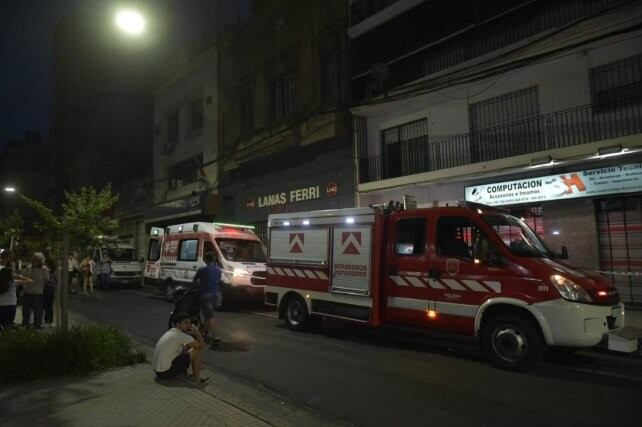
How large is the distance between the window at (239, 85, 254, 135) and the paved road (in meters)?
16.5

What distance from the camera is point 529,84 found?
46.8 feet

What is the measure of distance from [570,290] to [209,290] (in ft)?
20.0

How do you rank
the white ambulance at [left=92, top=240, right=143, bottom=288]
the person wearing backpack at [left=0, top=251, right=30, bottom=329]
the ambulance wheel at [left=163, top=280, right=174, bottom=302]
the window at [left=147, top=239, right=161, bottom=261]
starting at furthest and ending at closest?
the white ambulance at [left=92, top=240, right=143, bottom=288] → the window at [left=147, top=239, right=161, bottom=261] → the ambulance wheel at [left=163, top=280, right=174, bottom=302] → the person wearing backpack at [left=0, top=251, right=30, bottom=329]

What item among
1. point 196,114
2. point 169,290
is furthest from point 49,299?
point 196,114

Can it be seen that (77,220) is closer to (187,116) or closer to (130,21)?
(130,21)

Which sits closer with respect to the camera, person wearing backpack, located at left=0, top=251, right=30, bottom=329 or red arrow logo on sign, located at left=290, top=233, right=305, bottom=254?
person wearing backpack, located at left=0, top=251, right=30, bottom=329

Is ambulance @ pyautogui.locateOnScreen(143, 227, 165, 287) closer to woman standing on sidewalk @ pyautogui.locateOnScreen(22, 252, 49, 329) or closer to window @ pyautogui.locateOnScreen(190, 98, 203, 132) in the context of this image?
woman standing on sidewalk @ pyautogui.locateOnScreen(22, 252, 49, 329)

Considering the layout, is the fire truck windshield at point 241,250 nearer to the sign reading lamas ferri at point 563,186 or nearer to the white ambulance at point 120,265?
the sign reading lamas ferri at point 563,186

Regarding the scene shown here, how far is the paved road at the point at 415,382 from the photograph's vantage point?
16.5 ft

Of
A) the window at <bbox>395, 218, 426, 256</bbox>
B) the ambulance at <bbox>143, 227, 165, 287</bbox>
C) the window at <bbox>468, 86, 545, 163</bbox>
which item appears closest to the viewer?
the window at <bbox>395, 218, 426, 256</bbox>

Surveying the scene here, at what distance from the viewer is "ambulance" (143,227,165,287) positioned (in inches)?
651

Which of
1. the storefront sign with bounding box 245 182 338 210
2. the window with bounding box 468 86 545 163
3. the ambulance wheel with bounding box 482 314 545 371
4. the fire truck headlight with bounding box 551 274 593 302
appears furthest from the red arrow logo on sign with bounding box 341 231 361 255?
the storefront sign with bounding box 245 182 338 210

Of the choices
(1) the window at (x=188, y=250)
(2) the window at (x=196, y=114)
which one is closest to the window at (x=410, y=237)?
(1) the window at (x=188, y=250)

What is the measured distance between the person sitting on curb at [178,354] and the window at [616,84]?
39.9 feet
